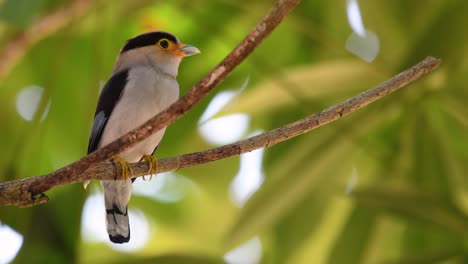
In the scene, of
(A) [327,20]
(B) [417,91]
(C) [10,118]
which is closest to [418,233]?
(B) [417,91]

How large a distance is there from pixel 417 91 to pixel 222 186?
1.21m

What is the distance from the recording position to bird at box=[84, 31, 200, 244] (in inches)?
114

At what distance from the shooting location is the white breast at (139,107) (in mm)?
2846

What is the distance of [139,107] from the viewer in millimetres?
2910

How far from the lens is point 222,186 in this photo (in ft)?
13.8

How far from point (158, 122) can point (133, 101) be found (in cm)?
125

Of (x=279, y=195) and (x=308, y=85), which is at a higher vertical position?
(x=308, y=85)

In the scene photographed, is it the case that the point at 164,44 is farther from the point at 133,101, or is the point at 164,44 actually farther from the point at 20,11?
the point at 20,11

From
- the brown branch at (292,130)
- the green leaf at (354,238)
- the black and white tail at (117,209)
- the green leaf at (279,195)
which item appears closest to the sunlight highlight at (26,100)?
the black and white tail at (117,209)

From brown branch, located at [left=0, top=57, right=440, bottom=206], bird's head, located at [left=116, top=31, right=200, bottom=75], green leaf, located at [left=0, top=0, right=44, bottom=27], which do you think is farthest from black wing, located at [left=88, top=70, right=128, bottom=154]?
brown branch, located at [left=0, top=57, right=440, bottom=206]

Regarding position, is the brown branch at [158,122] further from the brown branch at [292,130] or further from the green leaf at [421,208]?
the green leaf at [421,208]

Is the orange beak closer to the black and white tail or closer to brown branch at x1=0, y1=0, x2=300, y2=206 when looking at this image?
the black and white tail

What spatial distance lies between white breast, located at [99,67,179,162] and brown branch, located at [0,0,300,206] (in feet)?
3.25

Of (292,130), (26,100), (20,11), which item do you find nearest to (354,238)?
(20,11)
